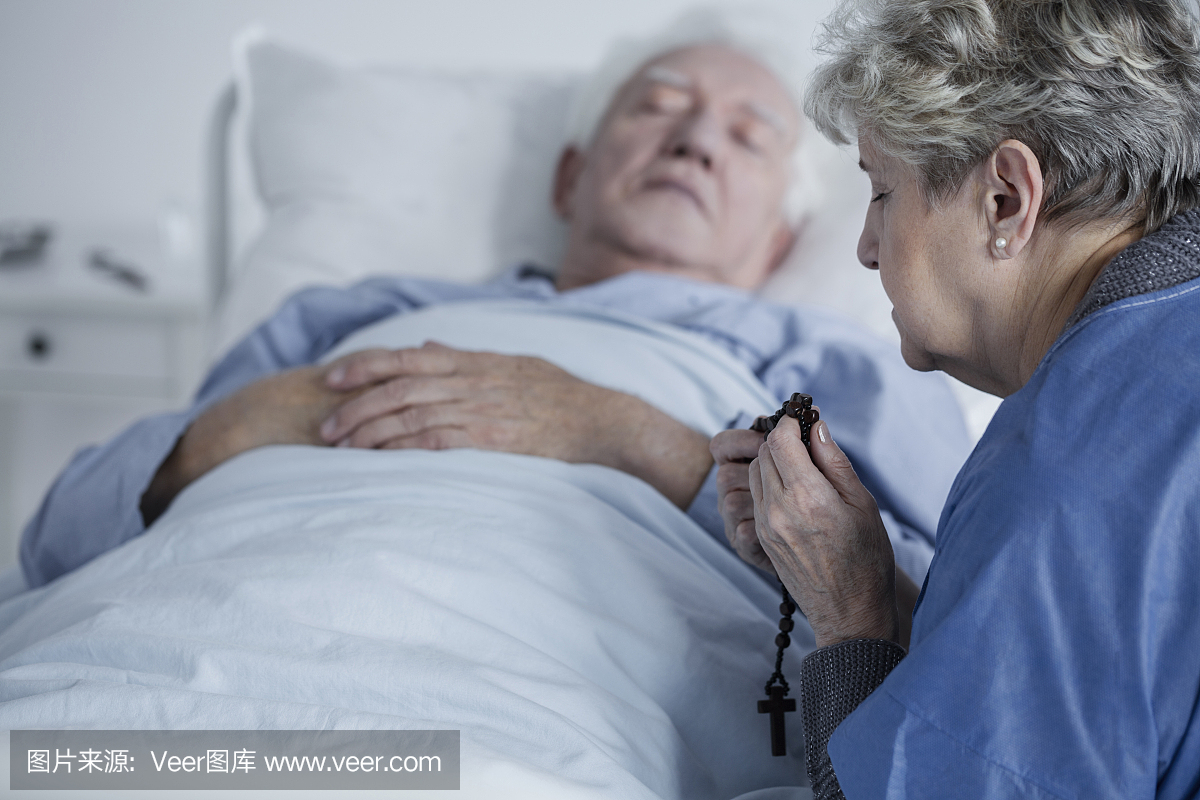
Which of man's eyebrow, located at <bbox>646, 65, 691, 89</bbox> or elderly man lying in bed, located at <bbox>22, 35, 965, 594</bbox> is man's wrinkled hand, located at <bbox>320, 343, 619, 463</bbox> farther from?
man's eyebrow, located at <bbox>646, 65, 691, 89</bbox>

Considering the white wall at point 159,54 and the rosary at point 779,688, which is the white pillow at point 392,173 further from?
the rosary at point 779,688

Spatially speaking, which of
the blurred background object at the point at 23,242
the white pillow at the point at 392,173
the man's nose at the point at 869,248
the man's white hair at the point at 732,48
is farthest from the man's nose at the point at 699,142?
the blurred background object at the point at 23,242

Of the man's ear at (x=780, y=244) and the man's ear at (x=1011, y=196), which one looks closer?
the man's ear at (x=1011, y=196)

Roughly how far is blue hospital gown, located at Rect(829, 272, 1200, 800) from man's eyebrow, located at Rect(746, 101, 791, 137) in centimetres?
110

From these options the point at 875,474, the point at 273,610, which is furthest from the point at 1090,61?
the point at 273,610

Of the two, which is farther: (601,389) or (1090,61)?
(601,389)

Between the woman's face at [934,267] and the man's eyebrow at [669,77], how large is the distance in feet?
3.06

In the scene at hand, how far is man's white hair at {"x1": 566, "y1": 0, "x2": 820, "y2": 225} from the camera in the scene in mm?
1694

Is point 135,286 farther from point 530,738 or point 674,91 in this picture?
point 530,738

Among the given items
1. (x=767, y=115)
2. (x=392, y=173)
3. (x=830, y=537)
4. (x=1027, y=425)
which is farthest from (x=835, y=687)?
(x=392, y=173)

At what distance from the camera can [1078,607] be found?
1.70 ft

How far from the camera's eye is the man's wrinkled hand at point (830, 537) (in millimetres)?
675

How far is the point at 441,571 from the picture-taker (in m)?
0.83

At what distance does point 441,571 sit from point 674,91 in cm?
104
